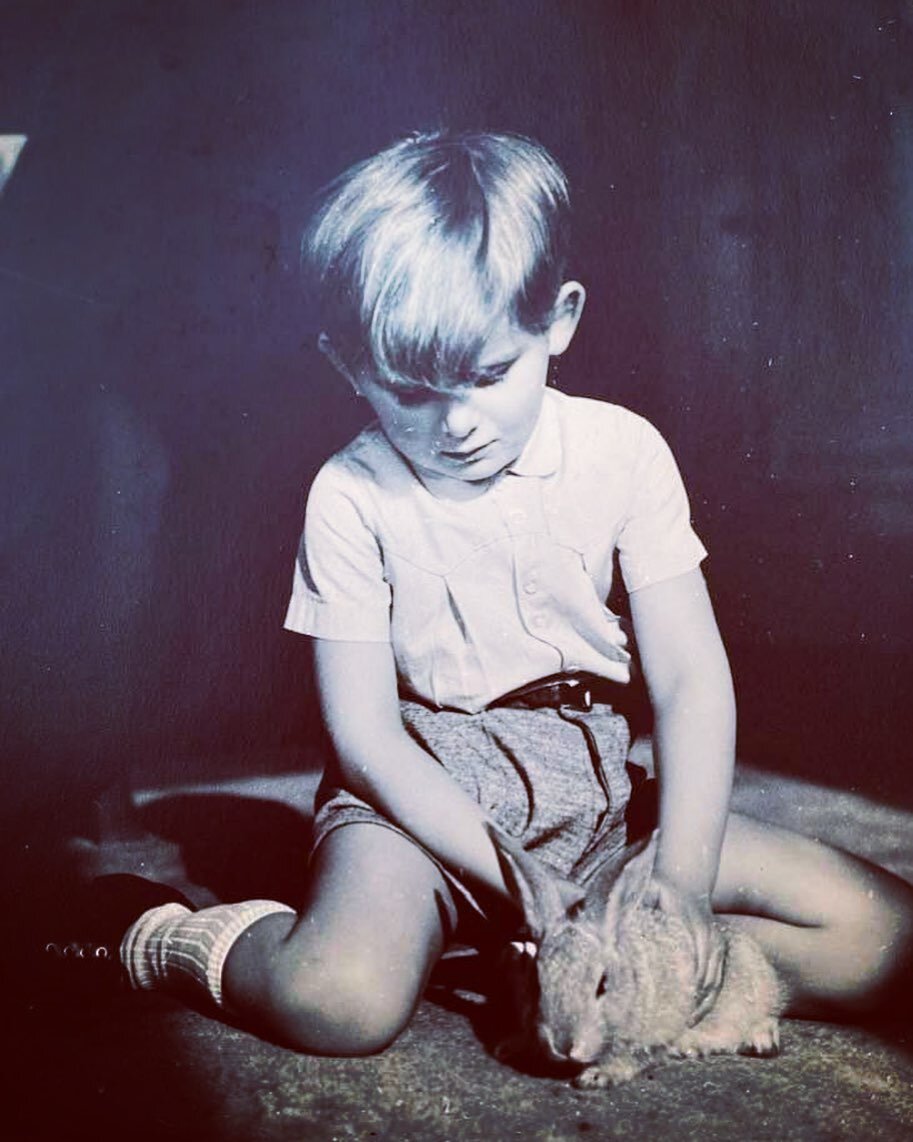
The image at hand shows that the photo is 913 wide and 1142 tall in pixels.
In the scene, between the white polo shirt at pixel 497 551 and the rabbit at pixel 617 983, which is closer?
the rabbit at pixel 617 983

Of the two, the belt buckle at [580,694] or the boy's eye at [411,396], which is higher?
the boy's eye at [411,396]

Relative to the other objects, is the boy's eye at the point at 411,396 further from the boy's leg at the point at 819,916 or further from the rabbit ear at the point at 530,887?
the boy's leg at the point at 819,916

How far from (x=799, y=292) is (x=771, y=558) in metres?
0.23

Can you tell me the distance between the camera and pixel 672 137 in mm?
964

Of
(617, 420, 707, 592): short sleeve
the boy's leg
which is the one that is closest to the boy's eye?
(617, 420, 707, 592): short sleeve

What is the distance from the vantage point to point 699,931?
0.86m

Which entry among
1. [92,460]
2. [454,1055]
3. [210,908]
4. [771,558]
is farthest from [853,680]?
[92,460]

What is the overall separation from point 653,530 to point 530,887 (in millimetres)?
304

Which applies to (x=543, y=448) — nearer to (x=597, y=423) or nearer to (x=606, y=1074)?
(x=597, y=423)

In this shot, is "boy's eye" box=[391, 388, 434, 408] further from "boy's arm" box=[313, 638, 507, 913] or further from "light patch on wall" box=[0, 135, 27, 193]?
"light patch on wall" box=[0, 135, 27, 193]

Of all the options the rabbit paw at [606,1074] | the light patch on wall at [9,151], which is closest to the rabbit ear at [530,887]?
the rabbit paw at [606,1074]

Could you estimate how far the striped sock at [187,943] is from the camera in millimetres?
886

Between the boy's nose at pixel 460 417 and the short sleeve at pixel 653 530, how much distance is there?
0.58 feet

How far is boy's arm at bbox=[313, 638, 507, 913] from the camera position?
2.94 ft
